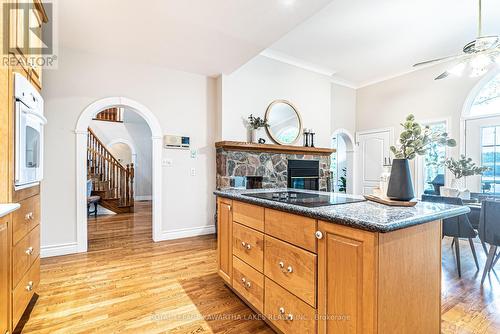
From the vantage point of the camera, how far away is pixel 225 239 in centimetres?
224

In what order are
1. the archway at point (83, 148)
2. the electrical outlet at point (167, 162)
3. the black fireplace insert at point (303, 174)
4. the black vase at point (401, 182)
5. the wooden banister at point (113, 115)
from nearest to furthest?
1. the black vase at point (401, 182)
2. the archway at point (83, 148)
3. the electrical outlet at point (167, 162)
4. the black fireplace insert at point (303, 174)
5. the wooden banister at point (113, 115)

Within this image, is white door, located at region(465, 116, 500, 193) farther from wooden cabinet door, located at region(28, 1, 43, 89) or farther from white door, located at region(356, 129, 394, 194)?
wooden cabinet door, located at region(28, 1, 43, 89)

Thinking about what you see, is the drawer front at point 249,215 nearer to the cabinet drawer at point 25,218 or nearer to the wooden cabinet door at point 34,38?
the cabinet drawer at point 25,218

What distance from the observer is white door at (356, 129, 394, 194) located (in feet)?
17.6

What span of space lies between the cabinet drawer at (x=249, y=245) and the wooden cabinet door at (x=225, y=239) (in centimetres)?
9

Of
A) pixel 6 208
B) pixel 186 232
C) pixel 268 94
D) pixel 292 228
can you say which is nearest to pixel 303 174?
pixel 268 94

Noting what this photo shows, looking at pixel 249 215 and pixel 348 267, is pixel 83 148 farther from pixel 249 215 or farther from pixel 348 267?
pixel 348 267

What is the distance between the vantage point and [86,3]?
2.38m

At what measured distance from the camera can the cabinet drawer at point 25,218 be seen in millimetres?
1568

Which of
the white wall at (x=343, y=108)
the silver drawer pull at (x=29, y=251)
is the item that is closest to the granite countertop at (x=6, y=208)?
the silver drawer pull at (x=29, y=251)

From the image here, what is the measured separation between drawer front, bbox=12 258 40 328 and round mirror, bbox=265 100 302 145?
358 cm

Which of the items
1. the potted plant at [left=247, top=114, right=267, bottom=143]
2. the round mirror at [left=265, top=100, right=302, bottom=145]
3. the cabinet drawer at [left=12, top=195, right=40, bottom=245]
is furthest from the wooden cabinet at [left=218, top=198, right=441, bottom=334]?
the round mirror at [left=265, top=100, right=302, bottom=145]

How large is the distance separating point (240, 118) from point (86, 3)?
2.47m

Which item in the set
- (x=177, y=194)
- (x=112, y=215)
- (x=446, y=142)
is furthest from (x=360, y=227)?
(x=112, y=215)
